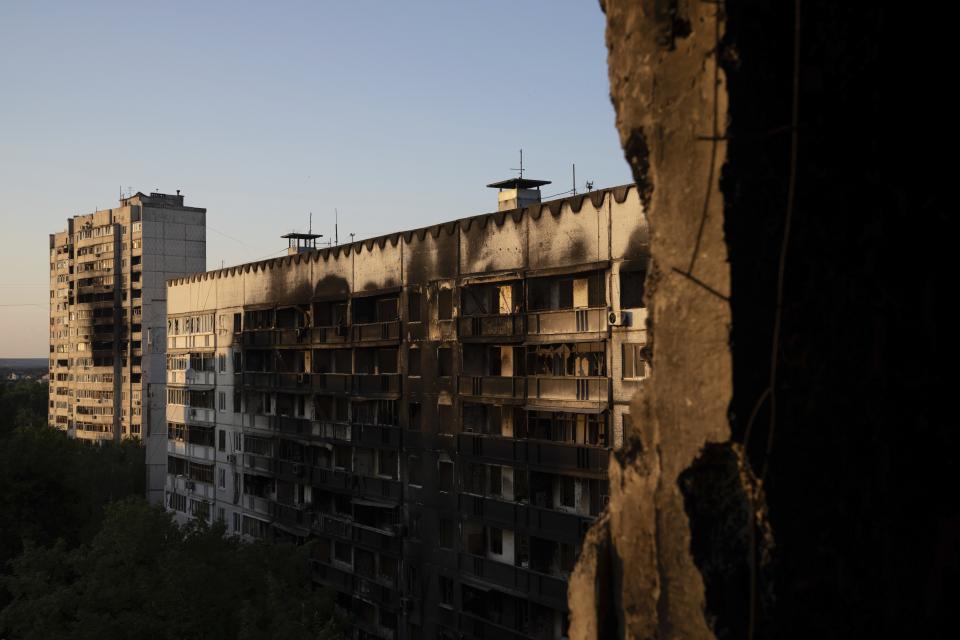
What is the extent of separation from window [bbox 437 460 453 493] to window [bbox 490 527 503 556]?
2.32m

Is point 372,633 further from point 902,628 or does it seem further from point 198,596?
point 902,628

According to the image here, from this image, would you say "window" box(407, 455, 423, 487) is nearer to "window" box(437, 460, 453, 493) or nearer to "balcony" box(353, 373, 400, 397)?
"window" box(437, 460, 453, 493)

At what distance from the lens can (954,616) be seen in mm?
3391

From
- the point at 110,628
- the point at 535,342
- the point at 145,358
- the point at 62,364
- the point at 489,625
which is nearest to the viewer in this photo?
the point at 110,628

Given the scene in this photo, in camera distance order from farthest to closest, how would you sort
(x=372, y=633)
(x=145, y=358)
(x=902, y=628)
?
1. (x=145, y=358)
2. (x=372, y=633)
3. (x=902, y=628)

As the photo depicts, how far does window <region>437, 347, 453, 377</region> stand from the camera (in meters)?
29.8

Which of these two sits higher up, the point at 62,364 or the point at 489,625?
the point at 62,364

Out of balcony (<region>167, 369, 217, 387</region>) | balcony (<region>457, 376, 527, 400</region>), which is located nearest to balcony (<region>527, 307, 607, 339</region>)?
balcony (<region>457, 376, 527, 400</region>)

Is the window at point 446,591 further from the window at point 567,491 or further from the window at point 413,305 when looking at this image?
the window at point 413,305

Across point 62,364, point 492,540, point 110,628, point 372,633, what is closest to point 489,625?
point 492,540

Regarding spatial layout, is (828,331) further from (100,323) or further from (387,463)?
(100,323)

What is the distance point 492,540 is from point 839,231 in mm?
25561

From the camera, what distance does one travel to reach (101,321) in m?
94.1

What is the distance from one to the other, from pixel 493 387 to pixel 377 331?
7014mm
